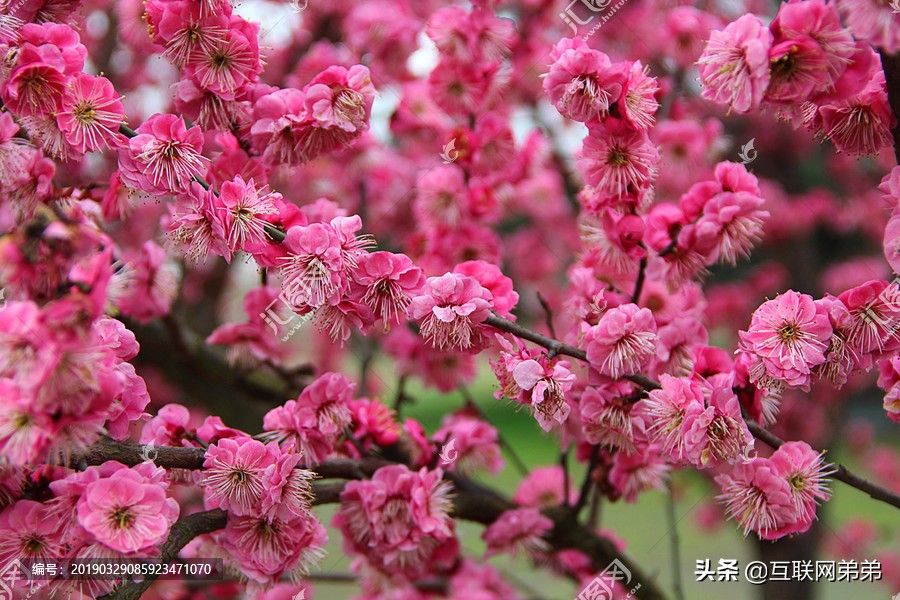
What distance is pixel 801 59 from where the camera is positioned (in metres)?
1.00

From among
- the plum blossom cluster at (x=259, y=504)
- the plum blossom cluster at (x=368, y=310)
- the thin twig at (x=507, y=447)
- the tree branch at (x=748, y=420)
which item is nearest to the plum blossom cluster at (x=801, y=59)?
the plum blossom cluster at (x=368, y=310)

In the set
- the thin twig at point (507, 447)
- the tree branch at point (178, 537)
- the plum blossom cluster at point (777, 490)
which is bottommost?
the thin twig at point (507, 447)

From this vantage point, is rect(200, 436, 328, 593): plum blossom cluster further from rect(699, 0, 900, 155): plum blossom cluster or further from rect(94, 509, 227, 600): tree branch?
rect(699, 0, 900, 155): plum blossom cluster

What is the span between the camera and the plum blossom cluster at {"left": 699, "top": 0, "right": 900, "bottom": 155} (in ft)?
3.14

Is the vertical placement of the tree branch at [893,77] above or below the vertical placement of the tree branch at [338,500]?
above

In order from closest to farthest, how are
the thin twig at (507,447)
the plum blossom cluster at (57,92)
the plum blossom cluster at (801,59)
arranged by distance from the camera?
the plum blossom cluster at (801,59)
the plum blossom cluster at (57,92)
the thin twig at (507,447)

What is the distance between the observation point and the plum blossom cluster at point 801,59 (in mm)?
957

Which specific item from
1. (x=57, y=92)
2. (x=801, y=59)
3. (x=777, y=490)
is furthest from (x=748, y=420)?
(x=57, y=92)

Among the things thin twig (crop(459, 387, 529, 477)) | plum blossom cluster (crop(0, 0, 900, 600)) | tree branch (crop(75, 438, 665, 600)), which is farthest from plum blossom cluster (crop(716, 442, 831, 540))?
thin twig (crop(459, 387, 529, 477))

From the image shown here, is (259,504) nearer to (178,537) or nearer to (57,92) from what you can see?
(178,537)

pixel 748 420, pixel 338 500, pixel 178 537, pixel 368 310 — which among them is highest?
pixel 368 310

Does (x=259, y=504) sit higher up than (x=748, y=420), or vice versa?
(x=748, y=420)

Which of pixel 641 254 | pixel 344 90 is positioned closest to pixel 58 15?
pixel 344 90

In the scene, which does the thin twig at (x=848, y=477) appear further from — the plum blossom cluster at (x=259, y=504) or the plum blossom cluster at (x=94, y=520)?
the plum blossom cluster at (x=94, y=520)
